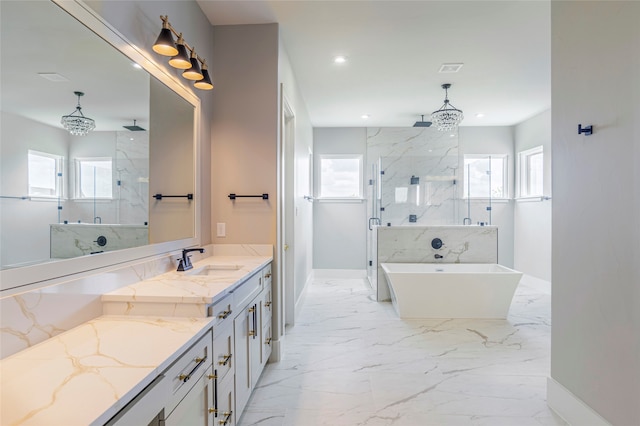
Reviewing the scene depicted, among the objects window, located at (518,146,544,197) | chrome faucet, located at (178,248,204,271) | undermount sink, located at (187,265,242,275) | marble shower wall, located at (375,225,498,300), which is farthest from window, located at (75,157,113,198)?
window, located at (518,146,544,197)

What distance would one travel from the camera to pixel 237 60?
8.74 ft

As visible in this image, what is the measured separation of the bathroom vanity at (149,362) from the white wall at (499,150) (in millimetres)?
5340

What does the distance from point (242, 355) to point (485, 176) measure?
5.31 m

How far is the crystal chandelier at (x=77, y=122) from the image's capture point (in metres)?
1.28

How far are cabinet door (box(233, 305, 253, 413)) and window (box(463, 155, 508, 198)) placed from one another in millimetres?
4681

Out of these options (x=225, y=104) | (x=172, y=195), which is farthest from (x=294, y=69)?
(x=172, y=195)

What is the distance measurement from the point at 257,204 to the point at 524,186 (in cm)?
513

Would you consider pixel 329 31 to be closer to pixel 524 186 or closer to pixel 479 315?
pixel 479 315

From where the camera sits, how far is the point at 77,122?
1.32 m

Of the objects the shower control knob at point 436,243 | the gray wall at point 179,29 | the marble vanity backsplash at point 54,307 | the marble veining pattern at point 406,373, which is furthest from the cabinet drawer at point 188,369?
the shower control knob at point 436,243

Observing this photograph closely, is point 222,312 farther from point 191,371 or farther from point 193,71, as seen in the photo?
point 193,71

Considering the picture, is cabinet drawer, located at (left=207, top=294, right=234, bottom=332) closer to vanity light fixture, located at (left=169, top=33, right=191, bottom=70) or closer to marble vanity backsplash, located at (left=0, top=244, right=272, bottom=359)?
marble vanity backsplash, located at (left=0, top=244, right=272, bottom=359)

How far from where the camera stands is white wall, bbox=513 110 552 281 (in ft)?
16.3

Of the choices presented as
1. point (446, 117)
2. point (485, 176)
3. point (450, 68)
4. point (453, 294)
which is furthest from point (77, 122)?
point (485, 176)
